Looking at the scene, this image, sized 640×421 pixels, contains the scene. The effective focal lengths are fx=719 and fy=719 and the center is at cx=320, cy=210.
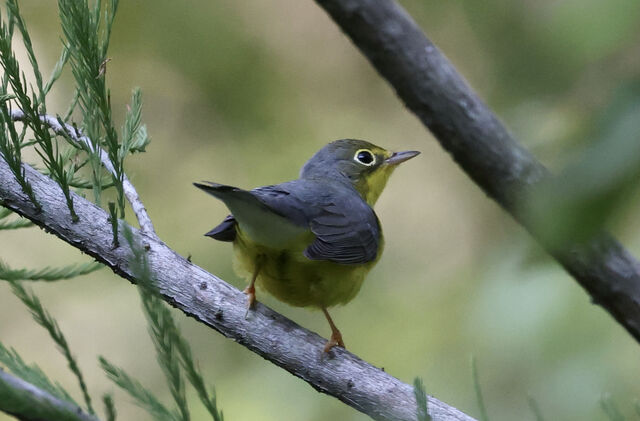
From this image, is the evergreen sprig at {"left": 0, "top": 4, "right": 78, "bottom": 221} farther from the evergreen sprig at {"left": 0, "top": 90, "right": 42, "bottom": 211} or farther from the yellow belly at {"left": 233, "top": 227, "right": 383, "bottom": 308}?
the yellow belly at {"left": 233, "top": 227, "right": 383, "bottom": 308}

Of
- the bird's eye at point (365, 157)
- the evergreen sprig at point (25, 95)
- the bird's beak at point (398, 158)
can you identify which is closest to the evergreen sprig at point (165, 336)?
the evergreen sprig at point (25, 95)

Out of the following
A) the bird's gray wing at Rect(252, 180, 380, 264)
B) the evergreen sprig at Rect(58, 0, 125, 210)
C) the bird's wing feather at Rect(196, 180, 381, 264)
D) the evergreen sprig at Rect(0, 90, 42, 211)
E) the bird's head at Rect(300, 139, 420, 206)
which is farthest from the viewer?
the bird's head at Rect(300, 139, 420, 206)

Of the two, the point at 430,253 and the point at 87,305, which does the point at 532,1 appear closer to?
the point at 430,253

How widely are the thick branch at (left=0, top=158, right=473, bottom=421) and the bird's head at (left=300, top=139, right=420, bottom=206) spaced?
91.8 inches

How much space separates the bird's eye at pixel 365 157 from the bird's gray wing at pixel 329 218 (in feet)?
2.29

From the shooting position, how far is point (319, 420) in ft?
17.3

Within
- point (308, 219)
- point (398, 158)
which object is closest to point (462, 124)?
point (308, 219)

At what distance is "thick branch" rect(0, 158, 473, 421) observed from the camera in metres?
2.59

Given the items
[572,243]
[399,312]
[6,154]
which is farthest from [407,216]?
[572,243]

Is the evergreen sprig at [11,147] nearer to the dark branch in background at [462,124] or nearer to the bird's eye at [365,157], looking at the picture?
the dark branch in background at [462,124]

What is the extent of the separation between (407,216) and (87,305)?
3.26 m

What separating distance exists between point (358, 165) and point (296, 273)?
68.1 inches

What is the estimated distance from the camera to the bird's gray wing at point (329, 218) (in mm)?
3508

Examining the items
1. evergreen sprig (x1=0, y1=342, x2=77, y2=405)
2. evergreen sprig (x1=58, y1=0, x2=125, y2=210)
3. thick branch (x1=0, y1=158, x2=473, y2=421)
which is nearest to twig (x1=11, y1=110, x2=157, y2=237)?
thick branch (x1=0, y1=158, x2=473, y2=421)
